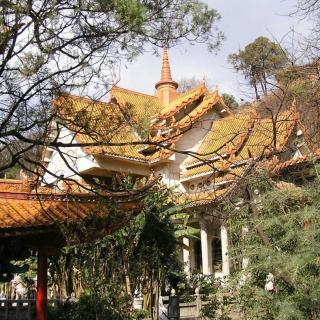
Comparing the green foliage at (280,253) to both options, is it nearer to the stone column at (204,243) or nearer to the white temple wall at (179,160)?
the stone column at (204,243)

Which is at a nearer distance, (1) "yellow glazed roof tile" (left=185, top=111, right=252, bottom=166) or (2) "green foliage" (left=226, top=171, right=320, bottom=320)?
Answer: (1) "yellow glazed roof tile" (left=185, top=111, right=252, bottom=166)

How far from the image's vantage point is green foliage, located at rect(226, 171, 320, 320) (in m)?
4.80

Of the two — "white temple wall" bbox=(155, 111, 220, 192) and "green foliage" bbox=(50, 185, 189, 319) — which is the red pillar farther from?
"white temple wall" bbox=(155, 111, 220, 192)

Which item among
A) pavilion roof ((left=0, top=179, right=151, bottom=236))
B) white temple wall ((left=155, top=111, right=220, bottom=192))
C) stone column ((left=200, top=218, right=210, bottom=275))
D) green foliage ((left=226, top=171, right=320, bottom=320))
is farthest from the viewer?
white temple wall ((left=155, top=111, right=220, bottom=192))

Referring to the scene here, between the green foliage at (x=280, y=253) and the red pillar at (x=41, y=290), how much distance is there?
2324 mm

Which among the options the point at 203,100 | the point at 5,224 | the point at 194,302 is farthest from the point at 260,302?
the point at 203,100

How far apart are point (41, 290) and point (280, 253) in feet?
9.90

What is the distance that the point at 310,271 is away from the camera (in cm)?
489

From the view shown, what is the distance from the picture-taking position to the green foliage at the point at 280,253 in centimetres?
480

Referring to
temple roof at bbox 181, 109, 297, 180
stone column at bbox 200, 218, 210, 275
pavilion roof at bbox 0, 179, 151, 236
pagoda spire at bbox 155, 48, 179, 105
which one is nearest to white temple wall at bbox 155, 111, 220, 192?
temple roof at bbox 181, 109, 297, 180

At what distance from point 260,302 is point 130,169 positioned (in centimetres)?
1170

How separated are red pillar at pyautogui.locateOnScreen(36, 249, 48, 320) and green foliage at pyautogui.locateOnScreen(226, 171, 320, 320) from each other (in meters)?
2.32

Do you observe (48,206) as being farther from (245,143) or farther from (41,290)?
(245,143)

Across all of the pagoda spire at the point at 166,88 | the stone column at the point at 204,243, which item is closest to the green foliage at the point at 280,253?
the stone column at the point at 204,243
